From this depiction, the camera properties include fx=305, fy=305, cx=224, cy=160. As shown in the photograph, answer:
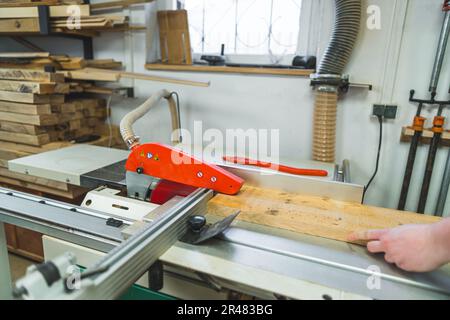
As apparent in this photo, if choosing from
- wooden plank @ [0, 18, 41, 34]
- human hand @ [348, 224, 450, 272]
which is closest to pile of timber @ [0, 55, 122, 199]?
wooden plank @ [0, 18, 41, 34]

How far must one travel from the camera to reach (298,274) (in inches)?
23.7

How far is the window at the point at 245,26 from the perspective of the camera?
5.59ft

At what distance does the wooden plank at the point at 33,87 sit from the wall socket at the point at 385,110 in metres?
1.67

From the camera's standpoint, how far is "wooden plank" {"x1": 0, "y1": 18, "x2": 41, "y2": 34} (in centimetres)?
171

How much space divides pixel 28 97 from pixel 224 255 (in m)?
1.51

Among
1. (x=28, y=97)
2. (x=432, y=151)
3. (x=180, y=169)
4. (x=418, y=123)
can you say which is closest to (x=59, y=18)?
(x=28, y=97)

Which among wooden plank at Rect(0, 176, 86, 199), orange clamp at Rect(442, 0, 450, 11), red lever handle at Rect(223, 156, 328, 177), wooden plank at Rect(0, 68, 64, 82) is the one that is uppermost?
orange clamp at Rect(442, 0, 450, 11)

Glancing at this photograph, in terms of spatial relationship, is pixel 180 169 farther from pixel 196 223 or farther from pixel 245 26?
pixel 245 26

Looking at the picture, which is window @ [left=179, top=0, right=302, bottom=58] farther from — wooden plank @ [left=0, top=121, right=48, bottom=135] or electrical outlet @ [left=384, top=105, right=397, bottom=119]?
wooden plank @ [left=0, top=121, right=48, bottom=135]

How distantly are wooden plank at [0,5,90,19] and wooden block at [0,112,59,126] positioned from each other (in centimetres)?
56

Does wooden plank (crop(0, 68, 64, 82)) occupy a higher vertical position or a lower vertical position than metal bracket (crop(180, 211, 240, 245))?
higher

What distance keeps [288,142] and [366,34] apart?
2.09 feet

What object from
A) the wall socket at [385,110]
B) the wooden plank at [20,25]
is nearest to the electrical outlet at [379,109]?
the wall socket at [385,110]
